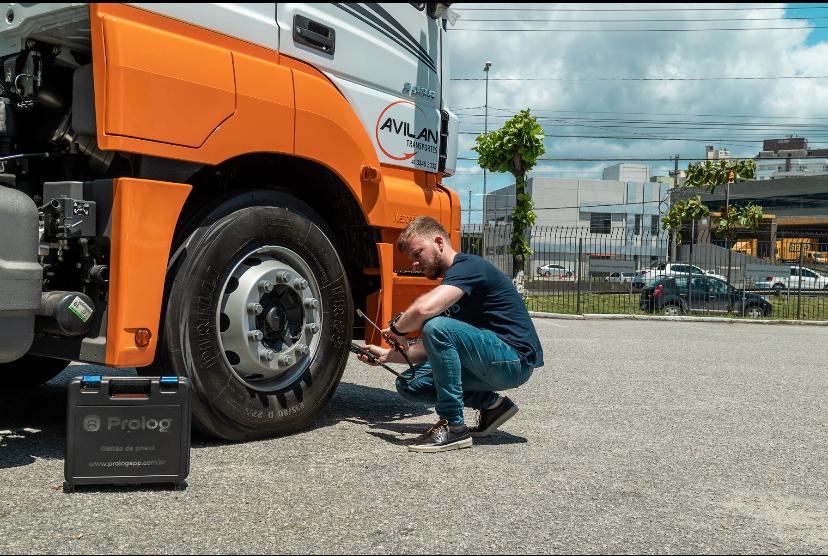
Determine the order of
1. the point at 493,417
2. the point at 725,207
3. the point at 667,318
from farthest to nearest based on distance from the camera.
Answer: the point at 725,207, the point at 667,318, the point at 493,417

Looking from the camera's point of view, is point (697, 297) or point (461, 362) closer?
point (461, 362)

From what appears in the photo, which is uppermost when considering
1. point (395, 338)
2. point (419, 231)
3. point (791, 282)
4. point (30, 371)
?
point (419, 231)

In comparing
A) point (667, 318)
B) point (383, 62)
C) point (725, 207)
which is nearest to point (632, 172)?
point (725, 207)

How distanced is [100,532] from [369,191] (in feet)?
7.98

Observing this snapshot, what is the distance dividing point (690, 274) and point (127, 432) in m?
17.9

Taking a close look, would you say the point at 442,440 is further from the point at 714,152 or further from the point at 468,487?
the point at 714,152

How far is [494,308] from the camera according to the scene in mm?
4430

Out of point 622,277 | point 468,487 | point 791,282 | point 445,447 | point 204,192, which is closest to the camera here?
point 468,487

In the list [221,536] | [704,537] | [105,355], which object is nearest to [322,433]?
[105,355]

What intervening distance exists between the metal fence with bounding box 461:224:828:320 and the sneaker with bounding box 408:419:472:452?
541 inches

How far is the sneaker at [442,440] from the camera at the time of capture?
13.3 feet

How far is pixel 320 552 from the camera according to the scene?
2510 mm

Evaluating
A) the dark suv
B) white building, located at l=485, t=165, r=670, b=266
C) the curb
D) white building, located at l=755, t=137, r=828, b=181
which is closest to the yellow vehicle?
the dark suv

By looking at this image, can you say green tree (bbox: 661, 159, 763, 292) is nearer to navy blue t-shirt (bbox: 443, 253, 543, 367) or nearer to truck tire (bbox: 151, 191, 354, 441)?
navy blue t-shirt (bbox: 443, 253, 543, 367)
